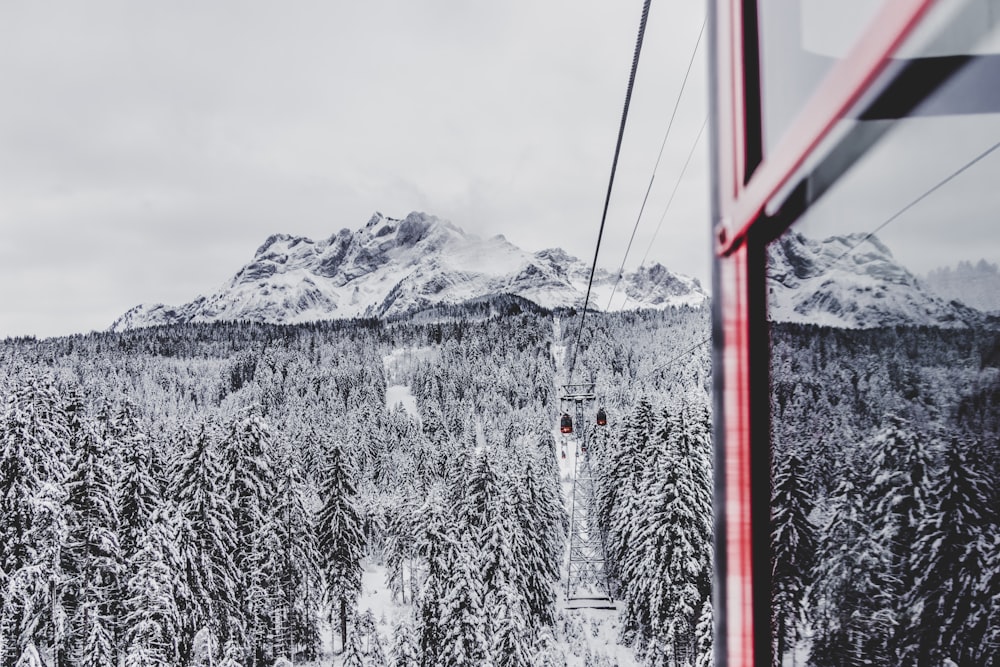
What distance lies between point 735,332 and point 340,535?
3455cm

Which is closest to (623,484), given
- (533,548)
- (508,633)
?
(533,548)

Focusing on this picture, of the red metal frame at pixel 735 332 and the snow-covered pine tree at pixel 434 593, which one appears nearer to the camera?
the red metal frame at pixel 735 332

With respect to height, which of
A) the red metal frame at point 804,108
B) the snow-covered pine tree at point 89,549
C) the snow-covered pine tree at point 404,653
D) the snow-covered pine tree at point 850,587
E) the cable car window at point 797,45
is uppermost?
the cable car window at point 797,45

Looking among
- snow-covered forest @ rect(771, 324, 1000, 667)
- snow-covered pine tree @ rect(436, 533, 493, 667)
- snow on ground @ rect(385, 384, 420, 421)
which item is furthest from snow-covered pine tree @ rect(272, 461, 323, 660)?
snow on ground @ rect(385, 384, 420, 421)

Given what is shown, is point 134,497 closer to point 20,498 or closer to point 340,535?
point 20,498

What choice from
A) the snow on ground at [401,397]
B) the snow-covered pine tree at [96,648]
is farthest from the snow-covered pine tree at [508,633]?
the snow on ground at [401,397]

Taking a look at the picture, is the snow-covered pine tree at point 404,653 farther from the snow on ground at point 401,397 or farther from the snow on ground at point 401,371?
the snow on ground at point 401,397

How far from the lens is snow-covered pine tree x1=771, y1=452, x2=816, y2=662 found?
1275mm

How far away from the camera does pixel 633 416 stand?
31.6m

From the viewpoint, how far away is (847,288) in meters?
1.16

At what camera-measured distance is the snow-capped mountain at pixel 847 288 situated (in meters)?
0.96

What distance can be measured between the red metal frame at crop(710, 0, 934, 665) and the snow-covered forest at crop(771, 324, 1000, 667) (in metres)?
0.08

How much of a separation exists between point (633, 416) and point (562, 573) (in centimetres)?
1707

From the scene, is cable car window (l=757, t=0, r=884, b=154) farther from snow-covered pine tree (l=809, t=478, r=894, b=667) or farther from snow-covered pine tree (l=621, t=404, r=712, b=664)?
snow-covered pine tree (l=621, t=404, r=712, b=664)
